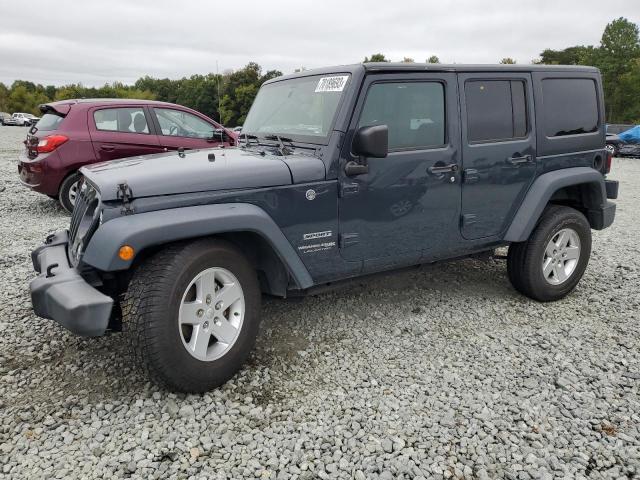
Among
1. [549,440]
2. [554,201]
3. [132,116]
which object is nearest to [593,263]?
[554,201]

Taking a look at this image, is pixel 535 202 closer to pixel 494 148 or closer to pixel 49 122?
pixel 494 148

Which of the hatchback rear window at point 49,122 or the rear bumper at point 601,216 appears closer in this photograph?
the rear bumper at point 601,216

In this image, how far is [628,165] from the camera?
1888 cm

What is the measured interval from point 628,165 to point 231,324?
20.0 m

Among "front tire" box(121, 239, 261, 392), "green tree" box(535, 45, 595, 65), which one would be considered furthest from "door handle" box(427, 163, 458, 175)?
"green tree" box(535, 45, 595, 65)

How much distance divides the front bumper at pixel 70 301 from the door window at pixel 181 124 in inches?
207

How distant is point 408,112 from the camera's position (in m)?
3.73

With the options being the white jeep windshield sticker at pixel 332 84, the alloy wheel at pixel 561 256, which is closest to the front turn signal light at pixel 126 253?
the white jeep windshield sticker at pixel 332 84

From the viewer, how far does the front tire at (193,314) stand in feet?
9.13

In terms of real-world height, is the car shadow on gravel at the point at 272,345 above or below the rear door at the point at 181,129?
below

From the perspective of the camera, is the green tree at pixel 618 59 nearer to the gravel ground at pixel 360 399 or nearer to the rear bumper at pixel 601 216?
the rear bumper at pixel 601 216

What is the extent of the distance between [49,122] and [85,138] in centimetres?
72

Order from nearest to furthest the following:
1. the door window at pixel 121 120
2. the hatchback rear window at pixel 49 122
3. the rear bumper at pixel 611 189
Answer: the rear bumper at pixel 611 189 → the hatchback rear window at pixel 49 122 → the door window at pixel 121 120

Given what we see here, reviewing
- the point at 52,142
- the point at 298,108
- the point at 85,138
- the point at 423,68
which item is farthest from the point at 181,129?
the point at 423,68
